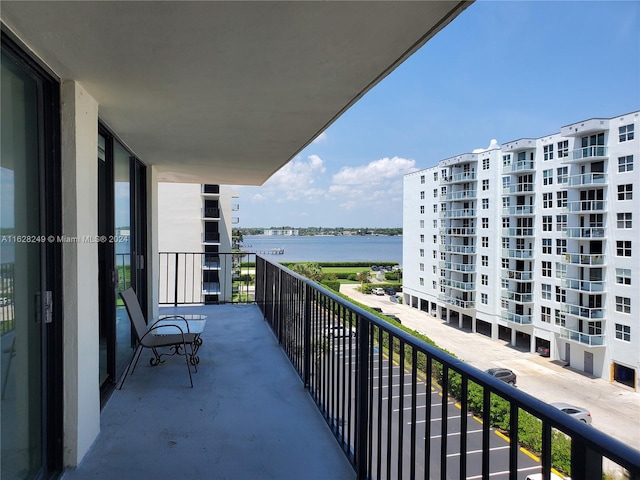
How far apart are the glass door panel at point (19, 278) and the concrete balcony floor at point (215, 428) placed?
44 centimetres

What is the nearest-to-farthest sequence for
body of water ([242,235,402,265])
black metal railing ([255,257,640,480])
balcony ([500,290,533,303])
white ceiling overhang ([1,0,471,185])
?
1. black metal railing ([255,257,640,480])
2. white ceiling overhang ([1,0,471,185])
3. balcony ([500,290,533,303])
4. body of water ([242,235,402,265])

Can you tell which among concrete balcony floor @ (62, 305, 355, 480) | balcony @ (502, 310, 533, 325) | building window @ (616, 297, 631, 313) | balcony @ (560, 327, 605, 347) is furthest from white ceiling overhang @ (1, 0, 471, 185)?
balcony @ (502, 310, 533, 325)

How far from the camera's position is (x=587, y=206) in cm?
2683

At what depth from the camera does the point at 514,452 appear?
948 millimetres

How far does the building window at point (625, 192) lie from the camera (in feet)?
82.2

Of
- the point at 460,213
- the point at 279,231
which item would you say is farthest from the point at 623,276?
the point at 279,231

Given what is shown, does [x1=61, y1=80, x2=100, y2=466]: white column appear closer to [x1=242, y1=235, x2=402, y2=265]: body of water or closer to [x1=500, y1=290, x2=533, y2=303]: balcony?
[x1=500, y1=290, x2=533, y2=303]: balcony

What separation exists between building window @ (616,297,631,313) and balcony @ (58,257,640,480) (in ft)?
97.2

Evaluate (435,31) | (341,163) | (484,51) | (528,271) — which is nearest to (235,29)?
(435,31)

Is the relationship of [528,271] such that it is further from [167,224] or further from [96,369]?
[96,369]

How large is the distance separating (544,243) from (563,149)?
7.04m

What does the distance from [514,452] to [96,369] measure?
247 centimetres

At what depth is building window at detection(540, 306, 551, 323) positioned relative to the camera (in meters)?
31.0

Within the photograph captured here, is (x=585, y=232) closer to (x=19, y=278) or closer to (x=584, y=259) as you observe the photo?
(x=584, y=259)
